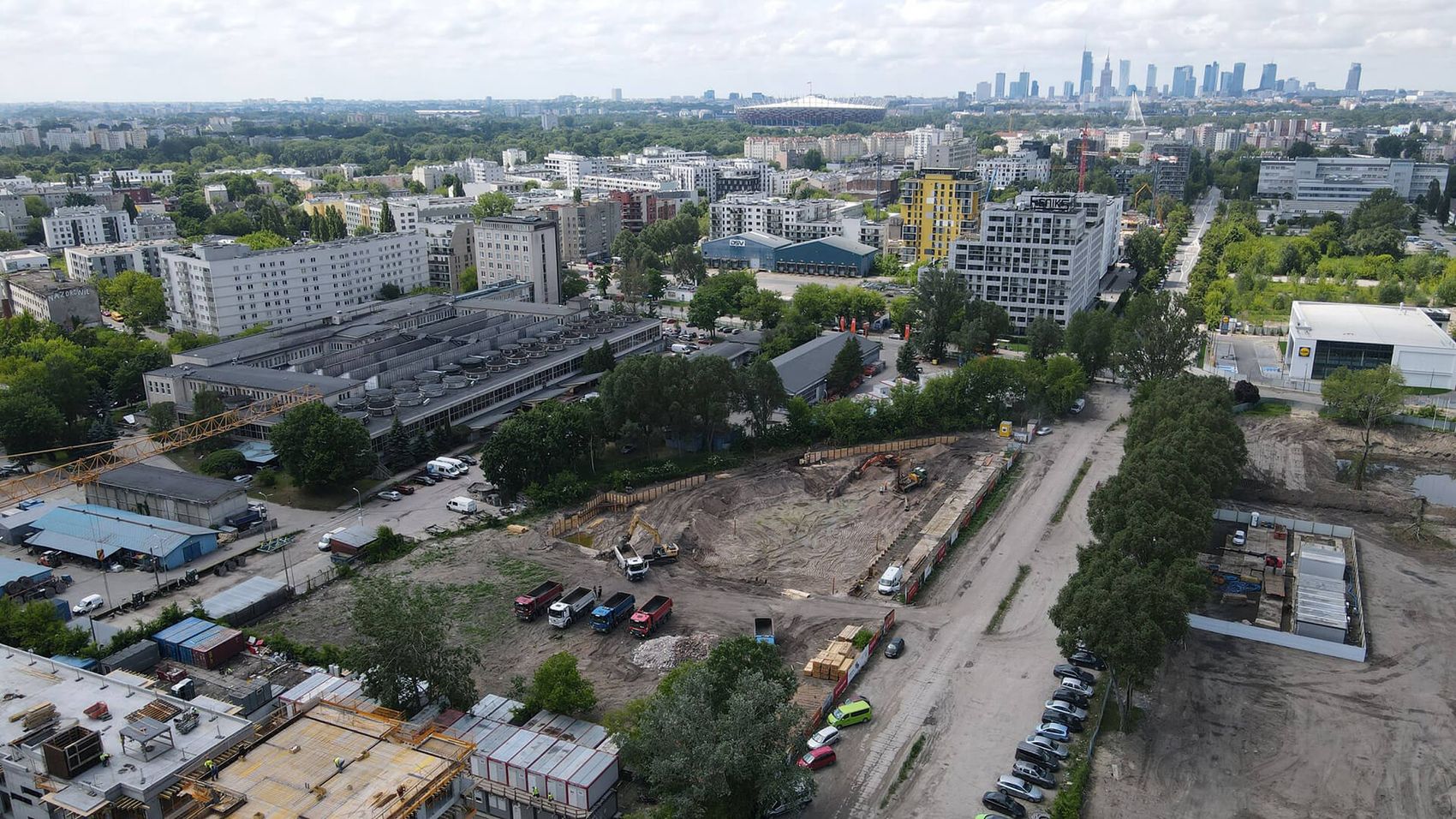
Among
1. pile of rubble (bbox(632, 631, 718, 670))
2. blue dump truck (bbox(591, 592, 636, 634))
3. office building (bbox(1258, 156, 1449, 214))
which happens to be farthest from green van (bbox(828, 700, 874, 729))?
office building (bbox(1258, 156, 1449, 214))

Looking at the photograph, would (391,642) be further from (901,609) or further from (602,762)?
(901,609)

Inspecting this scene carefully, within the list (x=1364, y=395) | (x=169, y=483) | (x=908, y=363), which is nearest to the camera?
(x=169, y=483)

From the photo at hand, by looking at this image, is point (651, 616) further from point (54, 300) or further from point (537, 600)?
point (54, 300)

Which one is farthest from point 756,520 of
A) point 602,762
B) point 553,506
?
point 602,762

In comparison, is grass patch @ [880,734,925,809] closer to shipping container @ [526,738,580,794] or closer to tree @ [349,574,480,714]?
shipping container @ [526,738,580,794]

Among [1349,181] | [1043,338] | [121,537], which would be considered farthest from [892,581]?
[1349,181]

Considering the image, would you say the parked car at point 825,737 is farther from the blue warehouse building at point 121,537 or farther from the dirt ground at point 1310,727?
the blue warehouse building at point 121,537

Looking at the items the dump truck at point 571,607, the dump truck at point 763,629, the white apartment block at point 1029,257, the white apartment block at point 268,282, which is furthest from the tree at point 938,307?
the white apartment block at point 268,282
